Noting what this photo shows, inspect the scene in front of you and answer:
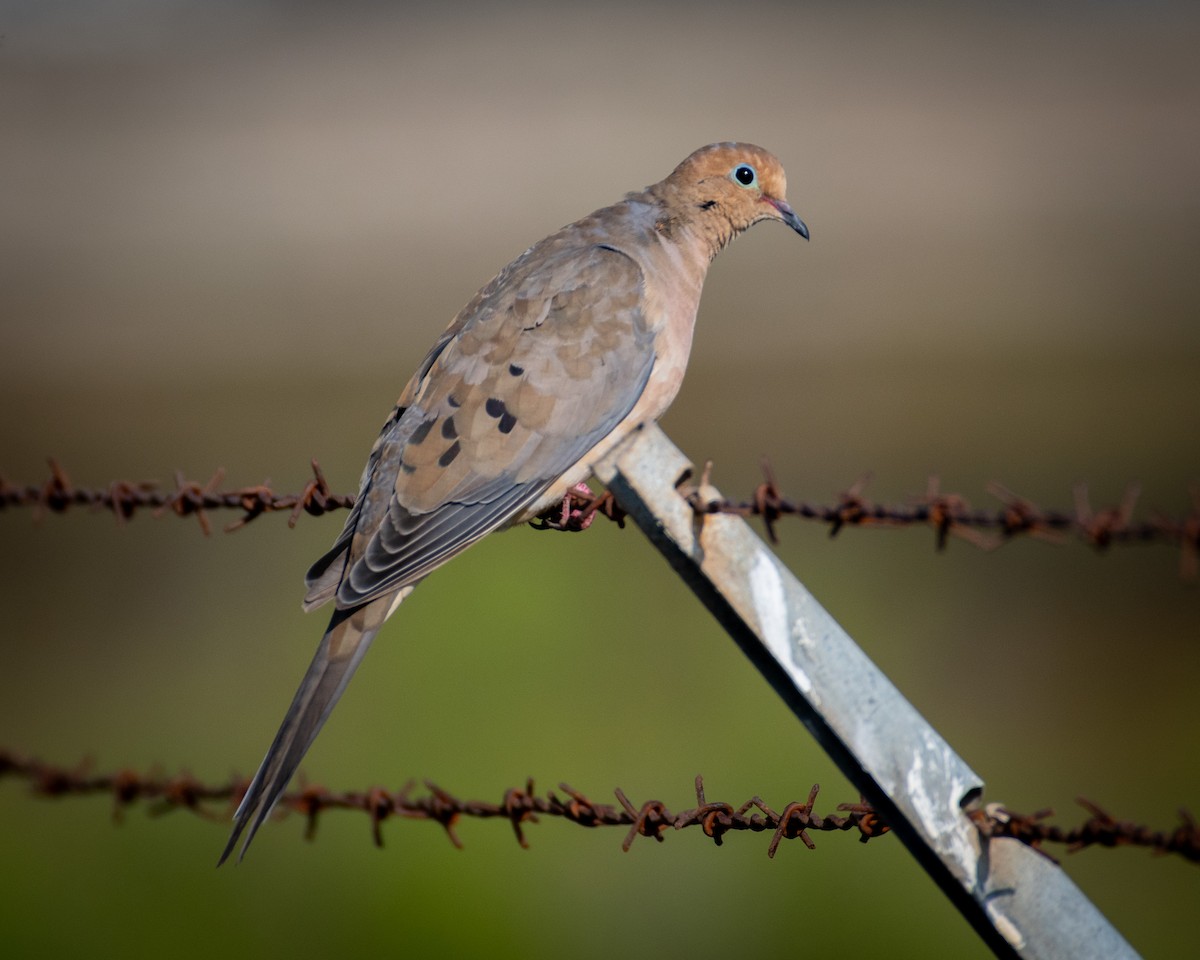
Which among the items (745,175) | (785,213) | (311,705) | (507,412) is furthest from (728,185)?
(311,705)

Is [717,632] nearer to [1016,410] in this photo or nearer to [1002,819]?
[1016,410]

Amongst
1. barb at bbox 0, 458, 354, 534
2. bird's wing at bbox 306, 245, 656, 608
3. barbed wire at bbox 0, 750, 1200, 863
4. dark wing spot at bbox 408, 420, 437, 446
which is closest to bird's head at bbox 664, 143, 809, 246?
bird's wing at bbox 306, 245, 656, 608

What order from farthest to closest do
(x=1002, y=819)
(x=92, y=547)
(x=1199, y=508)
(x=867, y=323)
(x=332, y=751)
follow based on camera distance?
(x=867, y=323), (x=92, y=547), (x=332, y=751), (x=1002, y=819), (x=1199, y=508)

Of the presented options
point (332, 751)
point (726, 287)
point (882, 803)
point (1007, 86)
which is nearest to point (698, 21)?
point (1007, 86)

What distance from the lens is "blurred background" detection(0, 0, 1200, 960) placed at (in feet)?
18.4

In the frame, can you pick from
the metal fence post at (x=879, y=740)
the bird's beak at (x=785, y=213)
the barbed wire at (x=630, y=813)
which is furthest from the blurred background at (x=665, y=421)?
the metal fence post at (x=879, y=740)

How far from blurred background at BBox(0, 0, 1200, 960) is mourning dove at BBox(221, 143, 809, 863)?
96.5 inches

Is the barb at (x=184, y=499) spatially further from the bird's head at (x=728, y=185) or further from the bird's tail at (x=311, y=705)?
the bird's head at (x=728, y=185)

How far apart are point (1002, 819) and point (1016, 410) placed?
33.3 ft

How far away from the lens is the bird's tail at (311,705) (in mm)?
2553

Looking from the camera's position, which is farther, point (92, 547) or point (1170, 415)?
point (1170, 415)

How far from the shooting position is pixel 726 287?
1428 centimetres

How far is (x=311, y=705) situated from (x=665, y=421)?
7.99m

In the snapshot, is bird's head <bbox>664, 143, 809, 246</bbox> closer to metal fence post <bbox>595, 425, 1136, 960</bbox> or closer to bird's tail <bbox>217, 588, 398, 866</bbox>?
bird's tail <bbox>217, 588, 398, 866</bbox>
